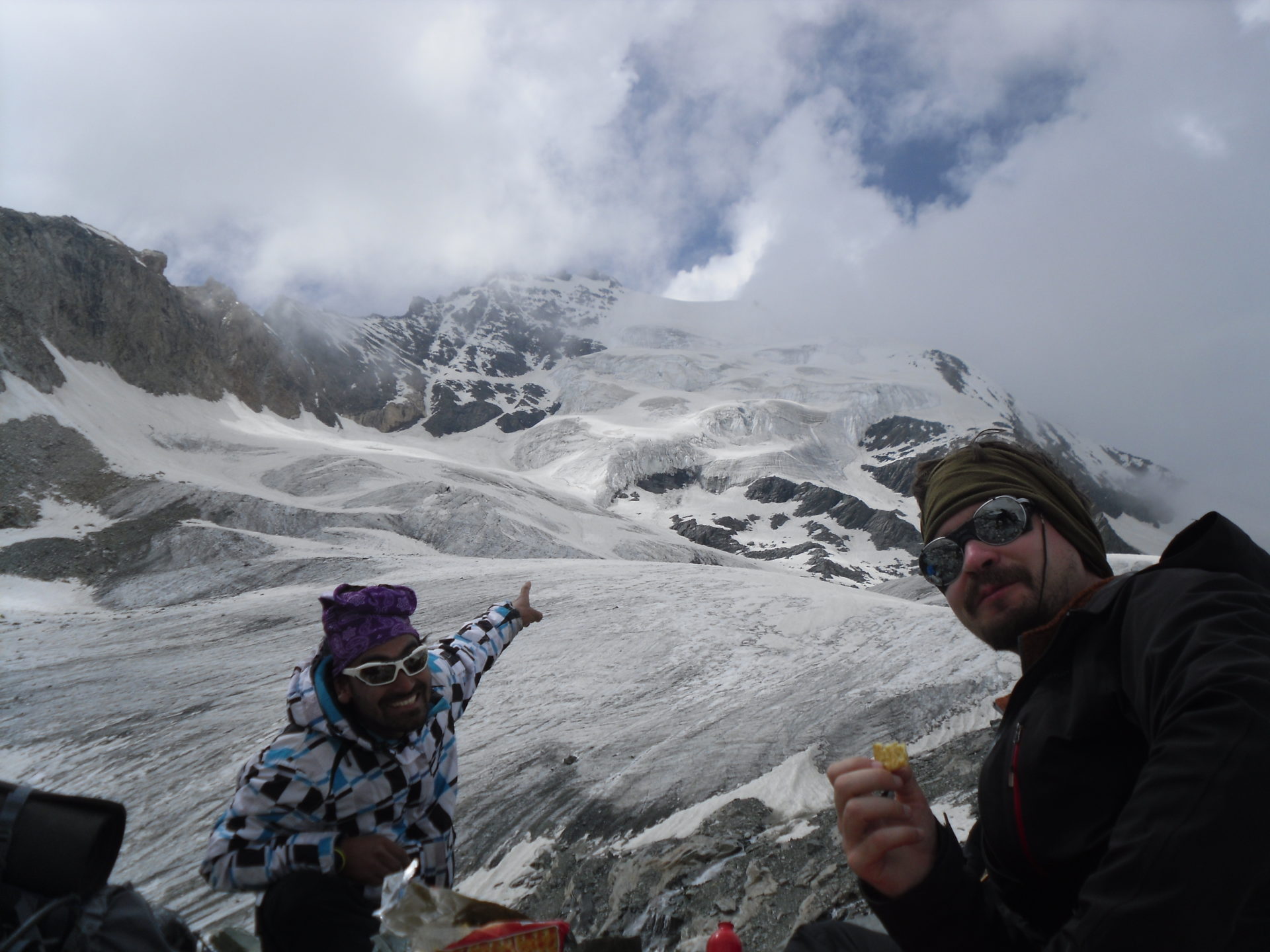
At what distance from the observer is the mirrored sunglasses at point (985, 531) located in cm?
231

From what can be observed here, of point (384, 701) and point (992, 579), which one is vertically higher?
point (992, 579)

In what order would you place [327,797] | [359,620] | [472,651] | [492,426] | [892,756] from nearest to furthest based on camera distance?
1. [892,756]
2. [327,797]
3. [359,620]
4. [472,651]
5. [492,426]

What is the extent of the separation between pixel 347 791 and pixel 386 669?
0.59m

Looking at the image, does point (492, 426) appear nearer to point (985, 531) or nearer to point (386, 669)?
point (386, 669)

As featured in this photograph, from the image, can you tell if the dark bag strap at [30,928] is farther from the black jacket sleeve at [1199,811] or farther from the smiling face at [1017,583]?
the smiling face at [1017,583]

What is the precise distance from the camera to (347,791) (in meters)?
3.09

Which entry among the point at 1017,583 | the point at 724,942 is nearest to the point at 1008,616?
the point at 1017,583

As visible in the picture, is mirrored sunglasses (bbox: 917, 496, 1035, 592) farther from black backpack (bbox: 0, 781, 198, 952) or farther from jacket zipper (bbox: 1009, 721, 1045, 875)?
black backpack (bbox: 0, 781, 198, 952)

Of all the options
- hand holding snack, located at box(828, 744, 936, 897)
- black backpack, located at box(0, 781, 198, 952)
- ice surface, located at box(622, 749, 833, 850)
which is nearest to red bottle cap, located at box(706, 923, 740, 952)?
hand holding snack, located at box(828, 744, 936, 897)

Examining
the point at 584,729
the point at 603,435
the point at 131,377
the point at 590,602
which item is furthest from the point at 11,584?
the point at 603,435

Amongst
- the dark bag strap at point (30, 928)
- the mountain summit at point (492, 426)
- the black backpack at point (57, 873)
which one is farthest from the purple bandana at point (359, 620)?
the mountain summit at point (492, 426)

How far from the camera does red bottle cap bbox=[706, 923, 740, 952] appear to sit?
341cm

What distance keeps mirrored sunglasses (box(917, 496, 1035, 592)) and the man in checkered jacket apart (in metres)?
2.51

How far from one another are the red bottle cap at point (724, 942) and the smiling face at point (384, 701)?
2.00 meters
